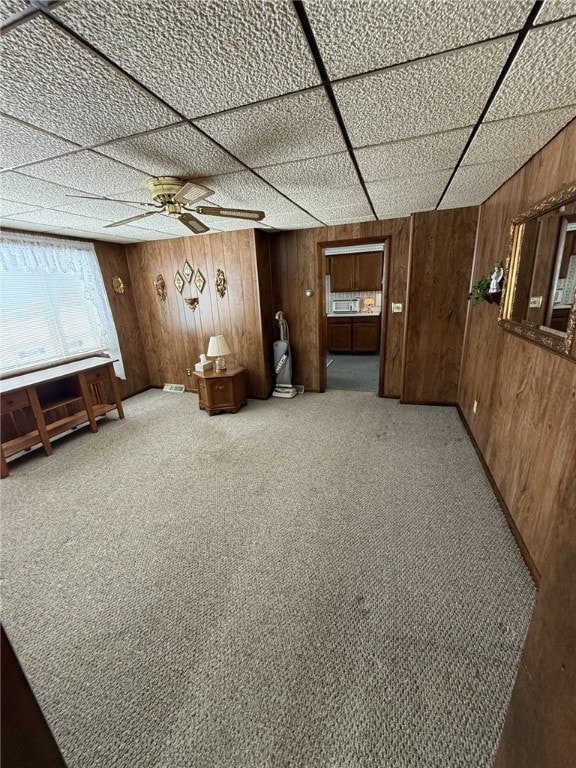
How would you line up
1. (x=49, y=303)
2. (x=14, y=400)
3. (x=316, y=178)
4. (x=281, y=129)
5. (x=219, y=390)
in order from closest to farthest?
(x=281, y=129) < (x=316, y=178) < (x=14, y=400) < (x=49, y=303) < (x=219, y=390)

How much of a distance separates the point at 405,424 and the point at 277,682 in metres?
2.52

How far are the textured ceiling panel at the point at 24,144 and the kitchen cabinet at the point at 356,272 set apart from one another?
525 centimetres

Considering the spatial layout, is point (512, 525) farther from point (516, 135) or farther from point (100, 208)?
point (100, 208)

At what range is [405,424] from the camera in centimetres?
318

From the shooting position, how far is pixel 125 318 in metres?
4.43

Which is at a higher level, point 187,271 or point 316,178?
point 316,178

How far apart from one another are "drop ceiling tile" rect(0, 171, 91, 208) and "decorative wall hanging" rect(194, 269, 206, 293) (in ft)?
6.01

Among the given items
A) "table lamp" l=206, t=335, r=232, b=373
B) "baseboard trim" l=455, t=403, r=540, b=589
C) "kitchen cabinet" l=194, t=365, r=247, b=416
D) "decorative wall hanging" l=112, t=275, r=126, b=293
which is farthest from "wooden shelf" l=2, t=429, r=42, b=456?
"baseboard trim" l=455, t=403, r=540, b=589

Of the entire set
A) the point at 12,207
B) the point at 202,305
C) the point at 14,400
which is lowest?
the point at 14,400

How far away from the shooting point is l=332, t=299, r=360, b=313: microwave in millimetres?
6516

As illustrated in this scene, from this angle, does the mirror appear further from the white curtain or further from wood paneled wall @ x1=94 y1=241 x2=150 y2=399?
wood paneled wall @ x1=94 y1=241 x2=150 y2=399

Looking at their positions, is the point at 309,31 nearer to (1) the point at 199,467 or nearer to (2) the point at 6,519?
(1) the point at 199,467

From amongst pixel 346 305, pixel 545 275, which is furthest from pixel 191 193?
pixel 346 305

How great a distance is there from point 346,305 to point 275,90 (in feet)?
18.7
